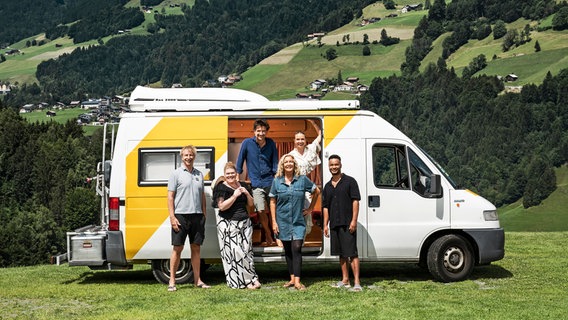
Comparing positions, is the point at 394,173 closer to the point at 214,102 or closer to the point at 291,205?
the point at 291,205

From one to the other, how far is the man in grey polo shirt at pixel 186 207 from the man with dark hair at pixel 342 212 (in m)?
1.70

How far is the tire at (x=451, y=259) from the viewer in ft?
45.3

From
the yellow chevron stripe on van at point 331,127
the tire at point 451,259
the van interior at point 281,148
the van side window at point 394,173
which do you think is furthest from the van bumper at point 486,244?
the yellow chevron stripe on van at point 331,127

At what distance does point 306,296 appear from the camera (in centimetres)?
1236

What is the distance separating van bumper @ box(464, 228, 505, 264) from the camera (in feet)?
45.6

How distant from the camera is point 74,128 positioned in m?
121

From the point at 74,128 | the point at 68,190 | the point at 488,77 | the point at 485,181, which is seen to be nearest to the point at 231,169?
the point at 68,190

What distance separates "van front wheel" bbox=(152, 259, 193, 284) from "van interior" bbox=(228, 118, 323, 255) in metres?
1.01

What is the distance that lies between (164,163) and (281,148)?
2.85 meters

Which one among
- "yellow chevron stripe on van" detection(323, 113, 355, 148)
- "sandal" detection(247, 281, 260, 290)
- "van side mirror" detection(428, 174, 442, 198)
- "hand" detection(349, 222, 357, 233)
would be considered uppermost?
"yellow chevron stripe on van" detection(323, 113, 355, 148)

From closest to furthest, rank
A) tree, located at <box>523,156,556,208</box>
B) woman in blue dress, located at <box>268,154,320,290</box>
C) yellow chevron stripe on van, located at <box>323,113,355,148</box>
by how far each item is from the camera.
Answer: woman in blue dress, located at <box>268,154,320,290</box>, yellow chevron stripe on van, located at <box>323,113,355,148</box>, tree, located at <box>523,156,556,208</box>

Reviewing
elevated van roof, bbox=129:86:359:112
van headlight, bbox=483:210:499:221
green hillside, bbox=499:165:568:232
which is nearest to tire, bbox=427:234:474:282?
van headlight, bbox=483:210:499:221

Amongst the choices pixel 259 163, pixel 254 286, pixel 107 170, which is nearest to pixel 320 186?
pixel 259 163

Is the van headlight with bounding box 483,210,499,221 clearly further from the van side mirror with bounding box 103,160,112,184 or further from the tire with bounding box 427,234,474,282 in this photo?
the van side mirror with bounding box 103,160,112,184
